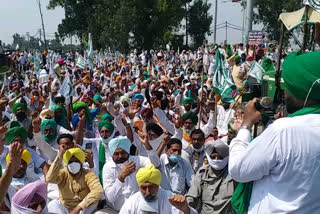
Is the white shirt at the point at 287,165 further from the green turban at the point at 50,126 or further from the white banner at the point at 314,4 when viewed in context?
the green turban at the point at 50,126

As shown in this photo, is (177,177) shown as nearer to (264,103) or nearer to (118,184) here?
(118,184)

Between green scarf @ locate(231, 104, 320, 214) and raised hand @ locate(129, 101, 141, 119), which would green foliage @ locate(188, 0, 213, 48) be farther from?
green scarf @ locate(231, 104, 320, 214)

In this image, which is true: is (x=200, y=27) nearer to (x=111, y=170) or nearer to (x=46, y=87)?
(x=46, y=87)

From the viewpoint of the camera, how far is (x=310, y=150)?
1.41 metres

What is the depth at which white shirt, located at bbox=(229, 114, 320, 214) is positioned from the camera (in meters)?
1.41

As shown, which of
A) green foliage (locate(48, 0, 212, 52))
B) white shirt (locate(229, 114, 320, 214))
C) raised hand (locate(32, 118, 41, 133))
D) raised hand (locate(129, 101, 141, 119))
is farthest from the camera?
green foliage (locate(48, 0, 212, 52))

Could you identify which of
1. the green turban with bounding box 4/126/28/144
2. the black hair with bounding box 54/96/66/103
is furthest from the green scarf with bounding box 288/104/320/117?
the black hair with bounding box 54/96/66/103

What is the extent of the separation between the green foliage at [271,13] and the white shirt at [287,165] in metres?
37.5

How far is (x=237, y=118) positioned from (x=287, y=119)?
1.73ft

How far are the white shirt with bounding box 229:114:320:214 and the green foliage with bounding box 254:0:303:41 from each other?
37.5 meters

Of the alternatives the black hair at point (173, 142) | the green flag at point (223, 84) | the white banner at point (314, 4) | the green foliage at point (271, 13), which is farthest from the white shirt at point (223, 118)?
the green foliage at point (271, 13)

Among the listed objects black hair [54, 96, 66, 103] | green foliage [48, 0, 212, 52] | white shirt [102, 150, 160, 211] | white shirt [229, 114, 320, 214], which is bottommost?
white shirt [102, 150, 160, 211]

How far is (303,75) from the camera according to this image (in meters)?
1.45

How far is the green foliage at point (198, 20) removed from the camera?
1645 inches
